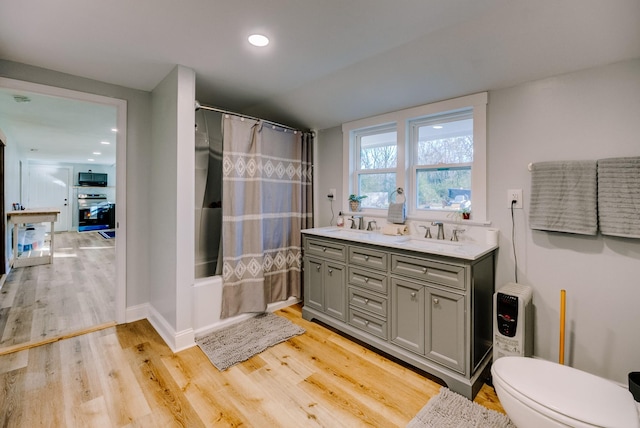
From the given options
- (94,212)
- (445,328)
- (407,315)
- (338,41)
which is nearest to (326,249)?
(407,315)

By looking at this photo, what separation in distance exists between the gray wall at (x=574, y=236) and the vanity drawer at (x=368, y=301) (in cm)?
89

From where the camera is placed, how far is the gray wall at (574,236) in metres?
1.65

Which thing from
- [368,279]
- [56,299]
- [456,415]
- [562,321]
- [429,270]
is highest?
[429,270]

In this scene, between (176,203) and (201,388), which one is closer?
(201,388)

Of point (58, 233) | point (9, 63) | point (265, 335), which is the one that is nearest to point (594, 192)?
point (265, 335)

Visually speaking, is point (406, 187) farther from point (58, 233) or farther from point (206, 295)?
point (58, 233)

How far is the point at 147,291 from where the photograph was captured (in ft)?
9.45

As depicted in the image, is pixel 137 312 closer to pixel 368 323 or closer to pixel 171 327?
pixel 171 327

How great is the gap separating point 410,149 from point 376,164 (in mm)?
444

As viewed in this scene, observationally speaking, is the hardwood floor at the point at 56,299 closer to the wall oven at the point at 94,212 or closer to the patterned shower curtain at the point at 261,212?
the patterned shower curtain at the point at 261,212

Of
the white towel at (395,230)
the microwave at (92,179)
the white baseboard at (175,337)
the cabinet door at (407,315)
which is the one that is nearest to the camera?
the cabinet door at (407,315)

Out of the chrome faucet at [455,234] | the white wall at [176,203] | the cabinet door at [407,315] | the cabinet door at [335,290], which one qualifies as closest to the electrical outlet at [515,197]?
the chrome faucet at [455,234]

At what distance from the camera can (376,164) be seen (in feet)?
9.97

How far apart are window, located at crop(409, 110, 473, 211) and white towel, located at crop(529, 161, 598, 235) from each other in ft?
1.68
